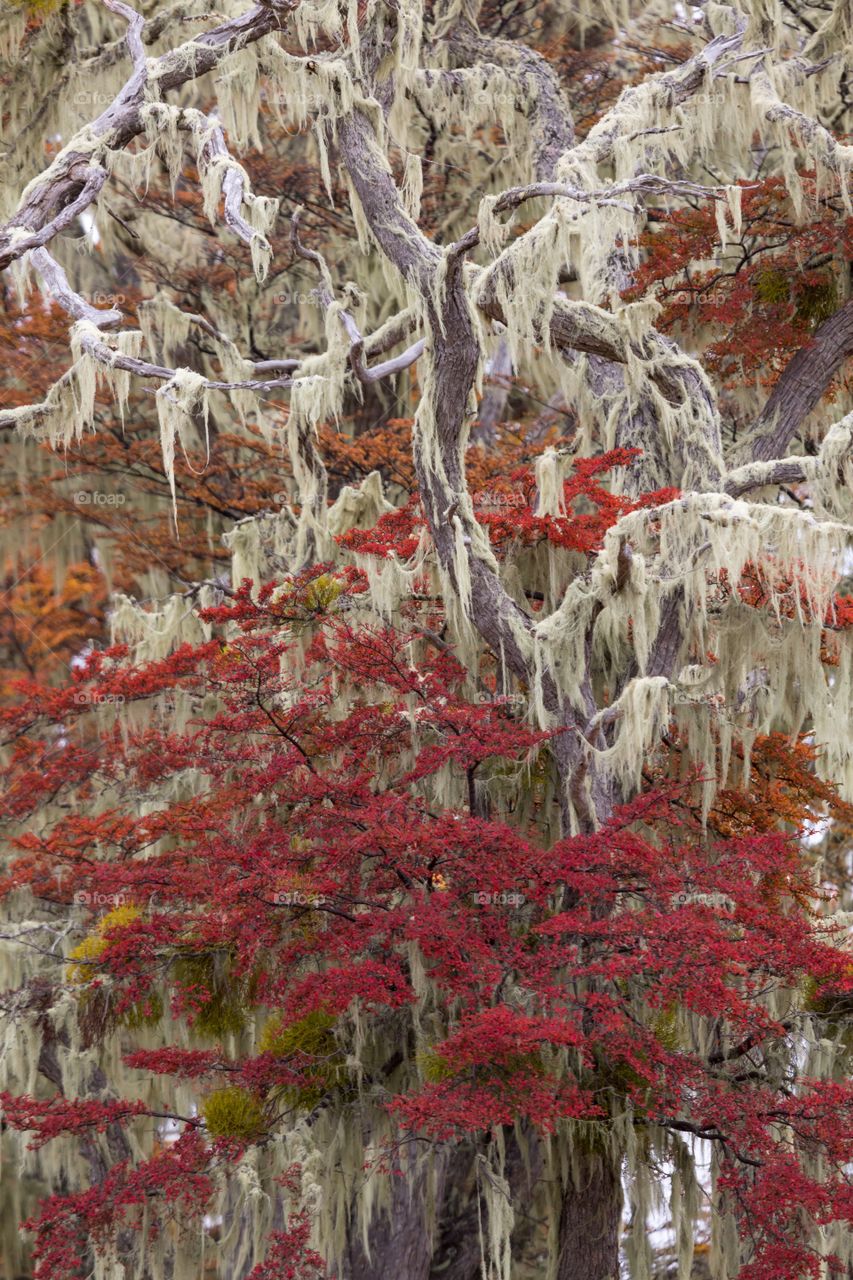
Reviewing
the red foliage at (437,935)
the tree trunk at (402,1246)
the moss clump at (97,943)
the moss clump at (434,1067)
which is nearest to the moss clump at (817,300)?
the red foliage at (437,935)

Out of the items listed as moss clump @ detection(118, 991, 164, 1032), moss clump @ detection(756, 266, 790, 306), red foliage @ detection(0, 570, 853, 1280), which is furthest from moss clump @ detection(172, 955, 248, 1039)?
moss clump @ detection(756, 266, 790, 306)

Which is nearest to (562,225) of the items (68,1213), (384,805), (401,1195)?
(384,805)

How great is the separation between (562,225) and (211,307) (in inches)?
237

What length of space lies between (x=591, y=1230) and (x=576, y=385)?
450 centimetres

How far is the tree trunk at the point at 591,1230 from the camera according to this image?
6.96m

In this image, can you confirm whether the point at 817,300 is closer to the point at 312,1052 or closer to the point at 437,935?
the point at 437,935

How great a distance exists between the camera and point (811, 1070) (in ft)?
22.9

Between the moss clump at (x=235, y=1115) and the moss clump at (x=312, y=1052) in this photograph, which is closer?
the moss clump at (x=235, y=1115)

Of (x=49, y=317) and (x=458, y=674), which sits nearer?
(x=458, y=674)

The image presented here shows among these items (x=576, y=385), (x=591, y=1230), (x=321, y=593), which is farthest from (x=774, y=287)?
(x=591, y=1230)

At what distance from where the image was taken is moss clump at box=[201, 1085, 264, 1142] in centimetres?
653

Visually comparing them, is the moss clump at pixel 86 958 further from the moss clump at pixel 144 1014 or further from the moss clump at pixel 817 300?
the moss clump at pixel 817 300

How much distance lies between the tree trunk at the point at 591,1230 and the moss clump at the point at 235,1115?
5.06ft

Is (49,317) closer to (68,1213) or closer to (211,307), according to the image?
(211,307)
